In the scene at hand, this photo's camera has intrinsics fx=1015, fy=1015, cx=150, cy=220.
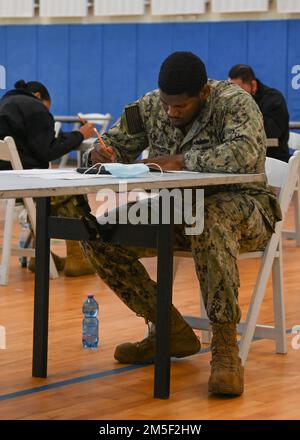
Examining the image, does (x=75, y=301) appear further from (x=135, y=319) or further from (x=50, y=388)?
(x=50, y=388)

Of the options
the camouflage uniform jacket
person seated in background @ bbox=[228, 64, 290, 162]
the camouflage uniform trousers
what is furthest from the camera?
person seated in background @ bbox=[228, 64, 290, 162]

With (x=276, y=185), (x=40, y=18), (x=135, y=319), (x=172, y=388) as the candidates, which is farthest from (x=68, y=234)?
(x=40, y=18)

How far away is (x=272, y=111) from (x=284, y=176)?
3.88m

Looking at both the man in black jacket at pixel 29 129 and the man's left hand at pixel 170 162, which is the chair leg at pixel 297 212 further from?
the man's left hand at pixel 170 162

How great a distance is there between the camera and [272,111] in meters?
7.75

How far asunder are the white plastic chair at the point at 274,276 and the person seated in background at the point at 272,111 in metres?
3.51

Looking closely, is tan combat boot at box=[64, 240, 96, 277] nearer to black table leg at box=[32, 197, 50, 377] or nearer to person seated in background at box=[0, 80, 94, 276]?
person seated in background at box=[0, 80, 94, 276]

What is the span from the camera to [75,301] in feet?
17.0

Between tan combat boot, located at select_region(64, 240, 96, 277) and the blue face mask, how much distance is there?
2.56m

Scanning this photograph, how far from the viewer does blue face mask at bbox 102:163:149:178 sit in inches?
129

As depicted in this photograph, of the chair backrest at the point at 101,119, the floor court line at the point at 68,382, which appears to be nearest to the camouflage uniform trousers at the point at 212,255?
the floor court line at the point at 68,382

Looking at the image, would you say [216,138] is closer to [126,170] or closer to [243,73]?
[126,170]

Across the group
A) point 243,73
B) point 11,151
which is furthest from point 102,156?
point 243,73

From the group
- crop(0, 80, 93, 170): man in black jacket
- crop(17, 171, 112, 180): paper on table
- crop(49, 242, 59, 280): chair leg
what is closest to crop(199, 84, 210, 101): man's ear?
crop(17, 171, 112, 180): paper on table
